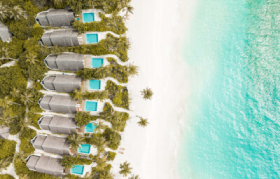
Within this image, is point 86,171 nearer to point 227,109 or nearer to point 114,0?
point 227,109

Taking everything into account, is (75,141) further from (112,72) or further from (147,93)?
(147,93)

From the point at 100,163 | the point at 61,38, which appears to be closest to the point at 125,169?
the point at 100,163

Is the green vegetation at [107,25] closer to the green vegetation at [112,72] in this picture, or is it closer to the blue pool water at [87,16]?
the blue pool water at [87,16]

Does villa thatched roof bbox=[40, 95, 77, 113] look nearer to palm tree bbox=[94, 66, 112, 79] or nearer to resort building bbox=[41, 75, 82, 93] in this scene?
resort building bbox=[41, 75, 82, 93]

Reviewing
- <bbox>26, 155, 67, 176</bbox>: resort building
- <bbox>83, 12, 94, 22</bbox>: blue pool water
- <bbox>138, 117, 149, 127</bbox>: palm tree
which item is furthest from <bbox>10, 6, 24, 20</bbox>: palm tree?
<bbox>138, 117, 149, 127</bbox>: palm tree

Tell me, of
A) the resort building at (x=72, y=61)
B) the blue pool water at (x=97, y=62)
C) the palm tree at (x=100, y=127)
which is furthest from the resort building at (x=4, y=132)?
the blue pool water at (x=97, y=62)
